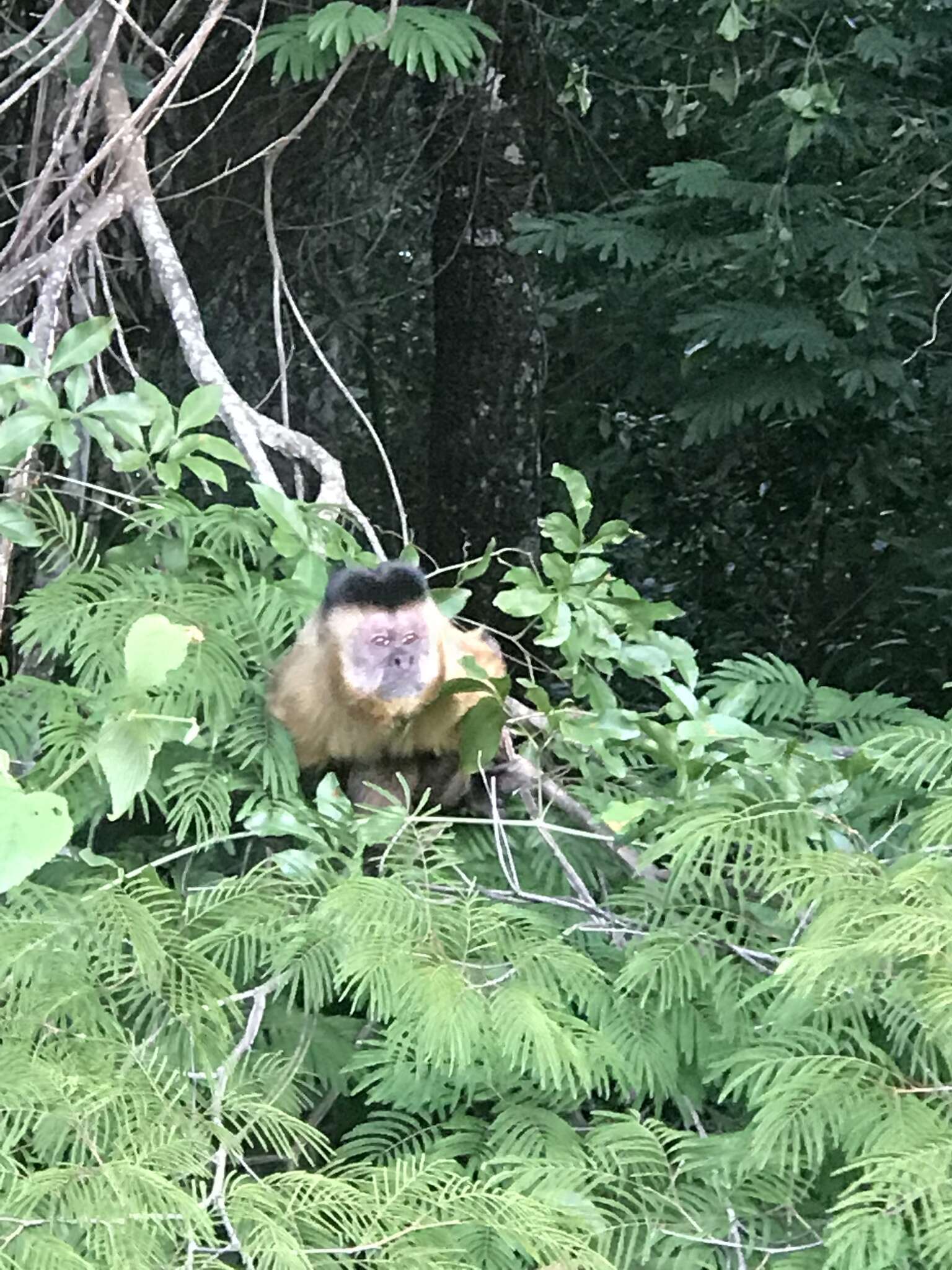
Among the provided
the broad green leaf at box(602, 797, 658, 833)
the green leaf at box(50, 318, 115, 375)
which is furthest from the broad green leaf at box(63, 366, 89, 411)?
the broad green leaf at box(602, 797, 658, 833)

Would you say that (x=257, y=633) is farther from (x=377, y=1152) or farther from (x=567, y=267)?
(x=567, y=267)

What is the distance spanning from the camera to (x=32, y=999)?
138cm

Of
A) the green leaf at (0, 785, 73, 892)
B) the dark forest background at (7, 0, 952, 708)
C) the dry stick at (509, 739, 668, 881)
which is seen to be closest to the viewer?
the green leaf at (0, 785, 73, 892)

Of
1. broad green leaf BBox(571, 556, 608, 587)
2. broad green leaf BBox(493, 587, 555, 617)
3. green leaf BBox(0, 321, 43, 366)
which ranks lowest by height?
broad green leaf BBox(493, 587, 555, 617)

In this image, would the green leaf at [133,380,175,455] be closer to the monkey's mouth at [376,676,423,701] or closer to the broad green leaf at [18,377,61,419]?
the broad green leaf at [18,377,61,419]

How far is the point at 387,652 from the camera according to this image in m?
2.40

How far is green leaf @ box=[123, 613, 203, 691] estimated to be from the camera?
116 cm

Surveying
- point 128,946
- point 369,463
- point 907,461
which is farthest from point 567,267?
point 128,946

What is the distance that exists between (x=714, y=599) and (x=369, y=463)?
1.73m

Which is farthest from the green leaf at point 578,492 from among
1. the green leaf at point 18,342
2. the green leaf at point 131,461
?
the green leaf at point 18,342

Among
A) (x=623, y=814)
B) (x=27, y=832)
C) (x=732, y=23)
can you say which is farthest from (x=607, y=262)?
(x=27, y=832)

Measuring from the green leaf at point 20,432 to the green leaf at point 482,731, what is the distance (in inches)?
30.2

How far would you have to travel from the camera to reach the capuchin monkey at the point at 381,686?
2.34m

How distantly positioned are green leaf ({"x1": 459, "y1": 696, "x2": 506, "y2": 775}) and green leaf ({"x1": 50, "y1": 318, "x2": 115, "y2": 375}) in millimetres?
803
